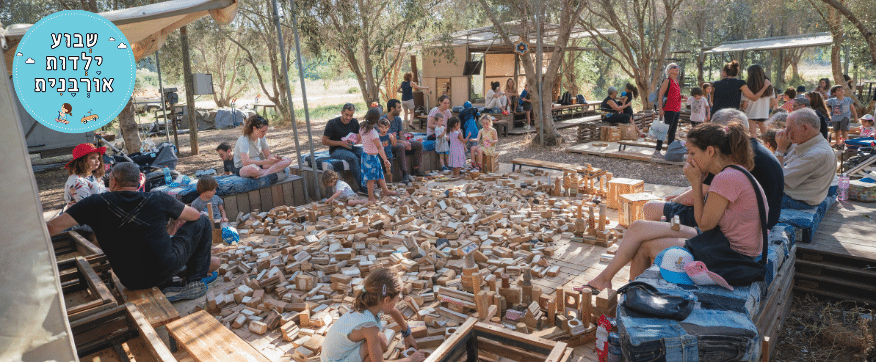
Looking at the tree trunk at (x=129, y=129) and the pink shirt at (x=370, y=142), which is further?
the tree trunk at (x=129, y=129)

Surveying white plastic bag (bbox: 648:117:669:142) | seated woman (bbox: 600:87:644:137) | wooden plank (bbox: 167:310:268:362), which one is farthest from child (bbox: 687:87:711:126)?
wooden plank (bbox: 167:310:268:362)

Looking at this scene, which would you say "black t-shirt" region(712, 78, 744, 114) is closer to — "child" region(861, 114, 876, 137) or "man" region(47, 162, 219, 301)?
"child" region(861, 114, 876, 137)

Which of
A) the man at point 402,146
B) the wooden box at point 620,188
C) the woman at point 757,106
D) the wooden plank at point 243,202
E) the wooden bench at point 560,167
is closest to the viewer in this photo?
the wooden box at point 620,188

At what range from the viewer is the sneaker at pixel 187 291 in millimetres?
4454

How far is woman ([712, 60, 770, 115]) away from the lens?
8.70 meters

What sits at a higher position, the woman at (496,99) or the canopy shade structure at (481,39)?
the canopy shade structure at (481,39)

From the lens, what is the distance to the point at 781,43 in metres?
17.6

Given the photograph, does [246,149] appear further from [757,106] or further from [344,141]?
[757,106]

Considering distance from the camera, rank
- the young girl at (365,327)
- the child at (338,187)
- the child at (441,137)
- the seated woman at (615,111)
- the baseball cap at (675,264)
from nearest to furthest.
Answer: the young girl at (365,327)
the baseball cap at (675,264)
the child at (338,187)
the child at (441,137)
the seated woman at (615,111)

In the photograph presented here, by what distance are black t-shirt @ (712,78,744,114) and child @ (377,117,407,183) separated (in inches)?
227

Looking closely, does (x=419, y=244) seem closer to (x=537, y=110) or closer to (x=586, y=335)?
(x=586, y=335)

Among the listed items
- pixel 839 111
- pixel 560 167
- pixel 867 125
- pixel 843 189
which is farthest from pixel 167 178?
pixel 867 125

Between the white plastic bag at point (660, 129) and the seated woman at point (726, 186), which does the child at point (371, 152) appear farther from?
the white plastic bag at point (660, 129)

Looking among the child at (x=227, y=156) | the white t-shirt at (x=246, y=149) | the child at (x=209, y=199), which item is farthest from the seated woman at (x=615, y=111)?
the child at (x=209, y=199)
